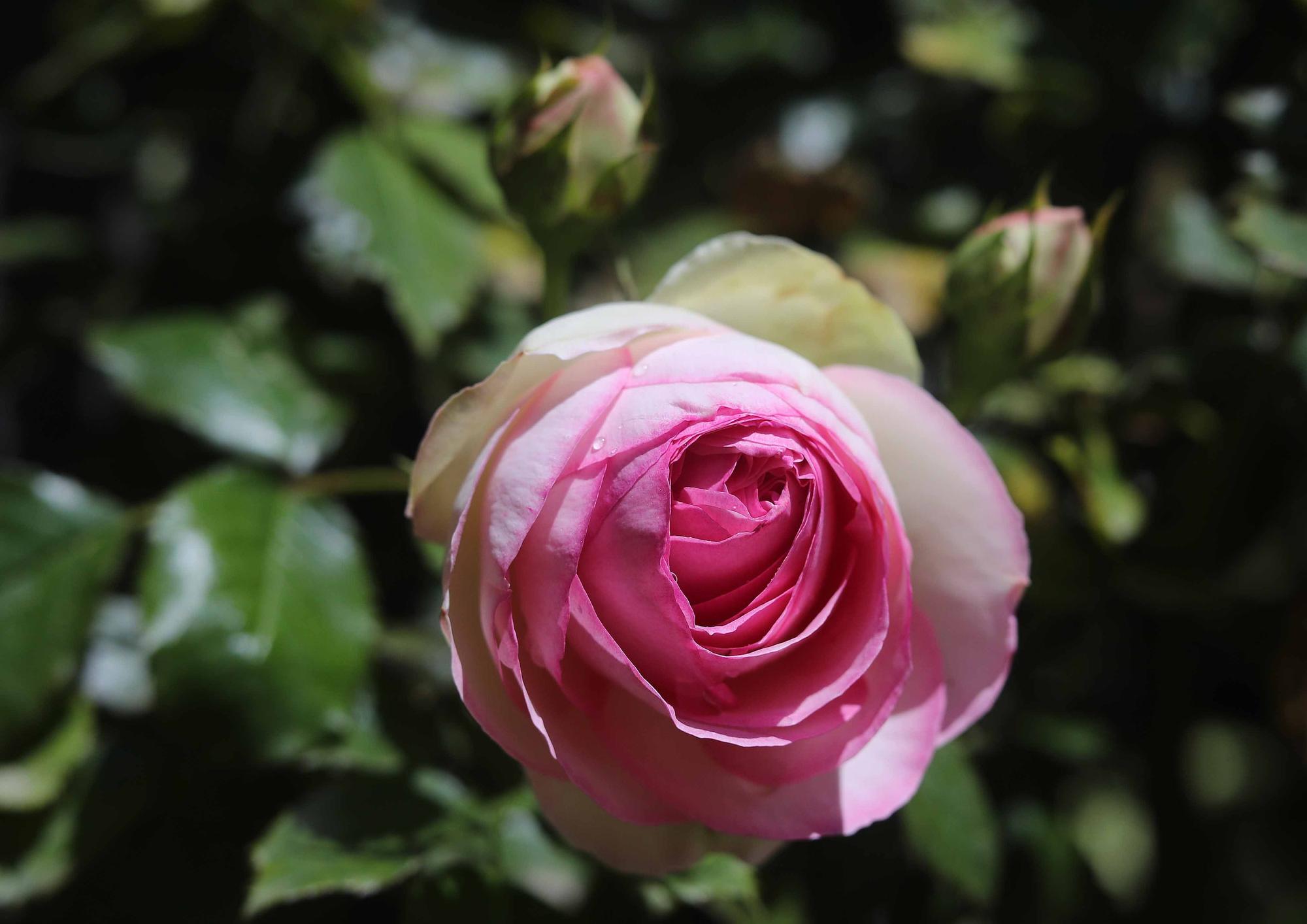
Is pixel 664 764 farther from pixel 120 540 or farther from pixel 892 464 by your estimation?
pixel 120 540

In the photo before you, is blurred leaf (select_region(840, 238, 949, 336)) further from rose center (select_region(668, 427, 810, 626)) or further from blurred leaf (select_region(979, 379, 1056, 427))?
rose center (select_region(668, 427, 810, 626))

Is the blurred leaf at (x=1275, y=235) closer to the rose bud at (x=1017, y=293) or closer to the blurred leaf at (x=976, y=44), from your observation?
the rose bud at (x=1017, y=293)

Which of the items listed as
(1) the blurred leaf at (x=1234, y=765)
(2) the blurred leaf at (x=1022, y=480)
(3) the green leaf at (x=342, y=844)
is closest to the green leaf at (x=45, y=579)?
(3) the green leaf at (x=342, y=844)

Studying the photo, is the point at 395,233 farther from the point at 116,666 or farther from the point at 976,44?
the point at 976,44

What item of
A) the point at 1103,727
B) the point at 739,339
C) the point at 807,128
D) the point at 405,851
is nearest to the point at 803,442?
the point at 739,339

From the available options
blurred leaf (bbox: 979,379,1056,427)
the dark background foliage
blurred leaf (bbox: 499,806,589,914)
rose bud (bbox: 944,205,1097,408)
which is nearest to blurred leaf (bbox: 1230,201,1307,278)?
the dark background foliage

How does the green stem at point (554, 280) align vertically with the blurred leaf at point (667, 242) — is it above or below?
above
